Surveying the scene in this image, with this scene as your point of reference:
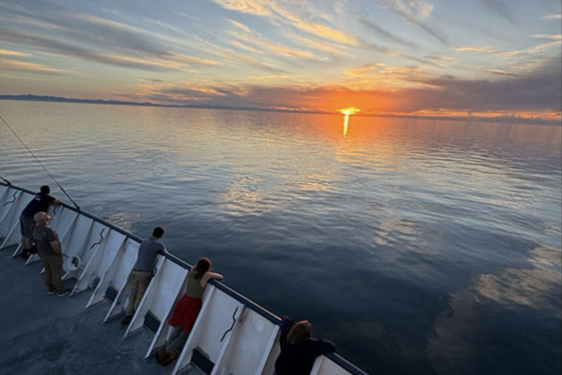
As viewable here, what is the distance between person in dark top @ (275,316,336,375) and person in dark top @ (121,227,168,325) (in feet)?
13.2

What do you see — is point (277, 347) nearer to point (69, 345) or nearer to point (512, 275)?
point (69, 345)

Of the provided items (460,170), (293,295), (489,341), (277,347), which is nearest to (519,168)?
(460,170)

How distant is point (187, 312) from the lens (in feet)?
Answer: 20.2

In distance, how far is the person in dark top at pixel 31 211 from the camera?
29.4 ft

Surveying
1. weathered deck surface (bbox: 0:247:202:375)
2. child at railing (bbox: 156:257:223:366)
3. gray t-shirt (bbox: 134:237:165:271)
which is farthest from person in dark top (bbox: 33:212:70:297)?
child at railing (bbox: 156:257:223:366)

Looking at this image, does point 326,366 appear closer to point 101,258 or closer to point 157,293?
point 157,293

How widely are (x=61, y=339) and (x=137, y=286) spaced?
76.5 inches

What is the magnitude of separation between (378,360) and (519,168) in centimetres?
6107

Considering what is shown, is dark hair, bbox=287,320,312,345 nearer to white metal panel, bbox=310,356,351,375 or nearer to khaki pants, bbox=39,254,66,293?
white metal panel, bbox=310,356,351,375

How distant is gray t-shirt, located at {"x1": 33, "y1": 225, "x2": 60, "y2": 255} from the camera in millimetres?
7457

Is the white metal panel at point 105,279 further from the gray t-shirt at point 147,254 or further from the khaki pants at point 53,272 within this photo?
the gray t-shirt at point 147,254

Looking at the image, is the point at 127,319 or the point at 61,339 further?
the point at 127,319

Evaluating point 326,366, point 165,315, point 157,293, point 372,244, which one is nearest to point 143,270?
point 157,293

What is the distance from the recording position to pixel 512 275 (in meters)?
16.2
